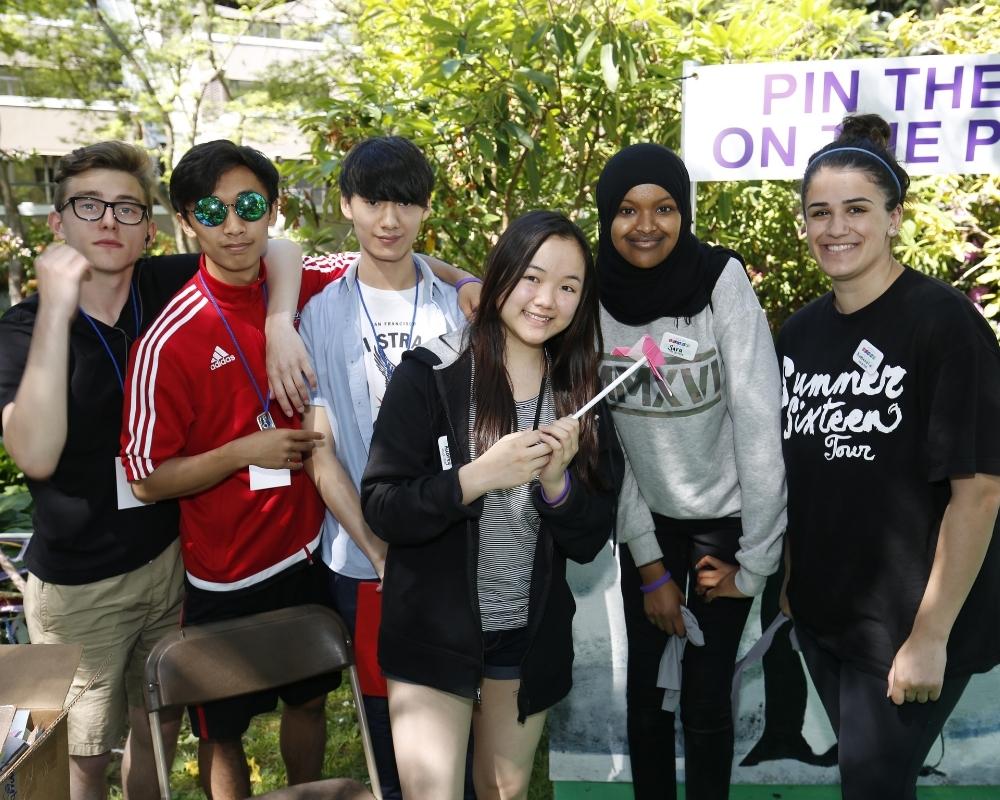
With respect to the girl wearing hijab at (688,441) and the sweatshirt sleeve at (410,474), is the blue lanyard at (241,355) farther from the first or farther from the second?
the girl wearing hijab at (688,441)

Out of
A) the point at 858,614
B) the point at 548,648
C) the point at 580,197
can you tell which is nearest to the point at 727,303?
the point at 858,614

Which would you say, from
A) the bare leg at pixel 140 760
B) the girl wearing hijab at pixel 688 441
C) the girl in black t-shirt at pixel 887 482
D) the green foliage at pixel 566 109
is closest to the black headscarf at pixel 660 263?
the girl wearing hijab at pixel 688 441

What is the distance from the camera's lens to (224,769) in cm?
273

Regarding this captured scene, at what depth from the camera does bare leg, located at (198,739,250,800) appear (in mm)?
2729

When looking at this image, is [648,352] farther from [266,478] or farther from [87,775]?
[87,775]

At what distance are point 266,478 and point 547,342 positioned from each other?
0.88 m

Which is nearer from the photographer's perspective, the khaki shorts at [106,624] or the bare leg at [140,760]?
the khaki shorts at [106,624]

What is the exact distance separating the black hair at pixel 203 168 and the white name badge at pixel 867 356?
1.67 metres

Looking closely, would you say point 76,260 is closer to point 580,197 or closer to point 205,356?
point 205,356

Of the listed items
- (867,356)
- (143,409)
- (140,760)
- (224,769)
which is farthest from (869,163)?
(140,760)

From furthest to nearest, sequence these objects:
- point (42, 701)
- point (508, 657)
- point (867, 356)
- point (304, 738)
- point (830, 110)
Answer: point (830, 110)
point (304, 738)
point (508, 657)
point (867, 356)
point (42, 701)

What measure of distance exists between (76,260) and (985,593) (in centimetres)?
238

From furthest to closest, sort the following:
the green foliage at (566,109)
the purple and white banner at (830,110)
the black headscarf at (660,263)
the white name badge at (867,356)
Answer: the green foliage at (566,109) → the purple and white banner at (830,110) → the black headscarf at (660,263) → the white name badge at (867,356)

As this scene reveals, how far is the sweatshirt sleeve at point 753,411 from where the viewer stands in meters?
2.34
